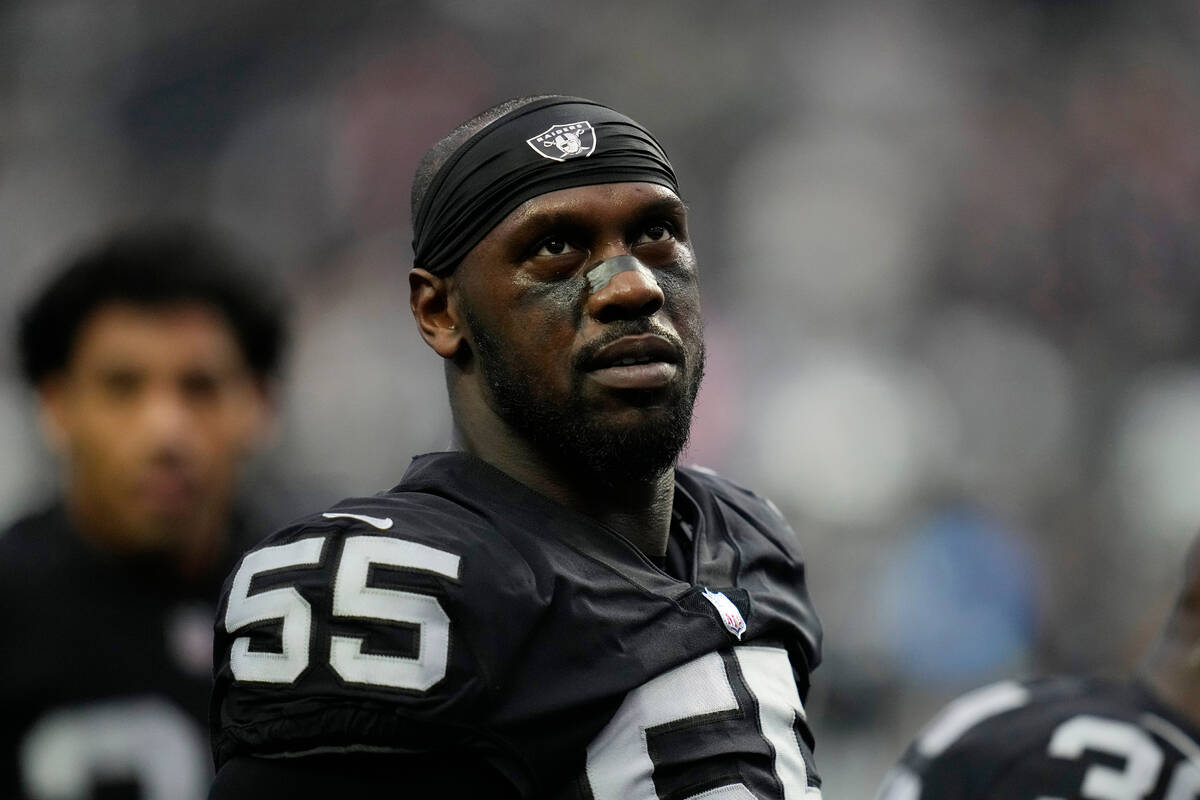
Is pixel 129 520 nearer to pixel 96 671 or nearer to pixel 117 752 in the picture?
pixel 96 671

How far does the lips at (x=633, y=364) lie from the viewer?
2.00 metres

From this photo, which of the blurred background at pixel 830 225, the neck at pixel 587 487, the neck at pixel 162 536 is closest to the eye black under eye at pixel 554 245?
the neck at pixel 587 487

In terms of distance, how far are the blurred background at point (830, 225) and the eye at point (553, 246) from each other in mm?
7187

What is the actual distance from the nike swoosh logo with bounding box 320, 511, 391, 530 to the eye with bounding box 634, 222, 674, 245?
1.64 feet

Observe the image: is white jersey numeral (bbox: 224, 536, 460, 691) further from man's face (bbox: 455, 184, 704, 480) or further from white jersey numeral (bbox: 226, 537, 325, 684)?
man's face (bbox: 455, 184, 704, 480)

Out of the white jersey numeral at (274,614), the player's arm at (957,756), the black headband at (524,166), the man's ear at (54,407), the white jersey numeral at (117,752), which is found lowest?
the white jersey numeral at (117,752)

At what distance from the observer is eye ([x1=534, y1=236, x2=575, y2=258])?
2.04 m

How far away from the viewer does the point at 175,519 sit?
3.89 metres

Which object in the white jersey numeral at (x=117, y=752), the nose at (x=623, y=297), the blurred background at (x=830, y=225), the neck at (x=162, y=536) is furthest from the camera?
the blurred background at (x=830, y=225)

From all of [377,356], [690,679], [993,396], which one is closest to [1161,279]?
[993,396]

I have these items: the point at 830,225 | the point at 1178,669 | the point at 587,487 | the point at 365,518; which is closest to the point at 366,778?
the point at 365,518

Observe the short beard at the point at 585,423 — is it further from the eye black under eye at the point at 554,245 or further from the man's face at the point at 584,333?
the eye black under eye at the point at 554,245

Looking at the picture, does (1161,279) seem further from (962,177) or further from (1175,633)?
(1175,633)

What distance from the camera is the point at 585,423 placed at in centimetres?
203
